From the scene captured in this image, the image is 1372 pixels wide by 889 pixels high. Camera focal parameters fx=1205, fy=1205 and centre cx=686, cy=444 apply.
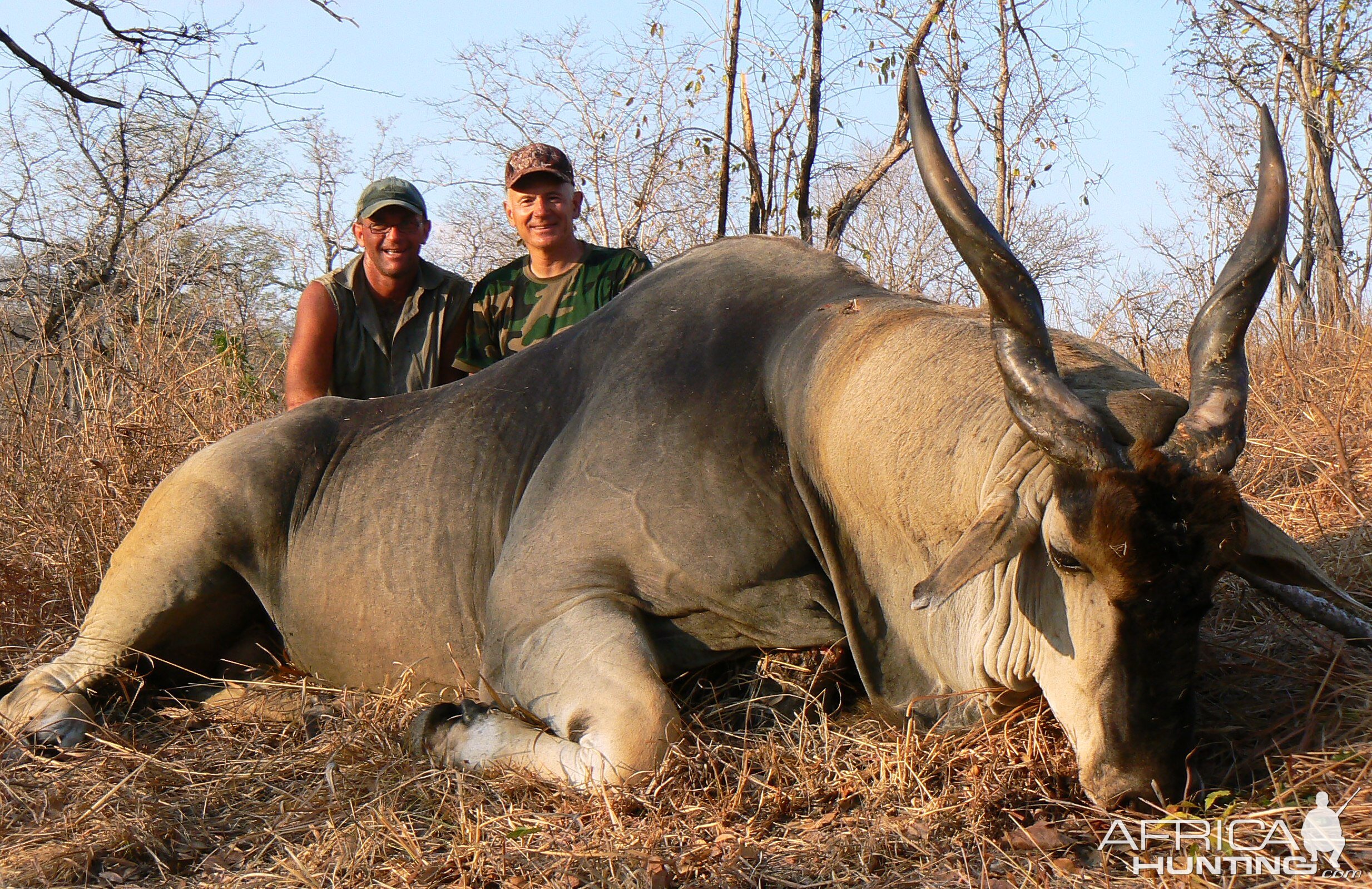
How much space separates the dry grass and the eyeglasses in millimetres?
2805

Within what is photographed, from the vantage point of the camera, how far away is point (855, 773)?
3047 mm

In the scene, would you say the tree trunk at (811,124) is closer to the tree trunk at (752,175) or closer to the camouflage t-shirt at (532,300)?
the tree trunk at (752,175)

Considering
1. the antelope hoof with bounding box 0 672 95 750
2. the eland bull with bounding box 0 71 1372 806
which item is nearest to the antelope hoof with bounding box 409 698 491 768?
the eland bull with bounding box 0 71 1372 806

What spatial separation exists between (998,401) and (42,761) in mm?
2930

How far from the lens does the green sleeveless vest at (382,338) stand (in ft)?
20.0

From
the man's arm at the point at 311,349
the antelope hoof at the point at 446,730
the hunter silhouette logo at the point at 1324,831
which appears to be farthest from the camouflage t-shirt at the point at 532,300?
the hunter silhouette logo at the point at 1324,831

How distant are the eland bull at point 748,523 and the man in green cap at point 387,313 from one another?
1.45m

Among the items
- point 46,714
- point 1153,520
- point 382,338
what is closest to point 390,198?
point 382,338

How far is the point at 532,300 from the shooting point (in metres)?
6.10

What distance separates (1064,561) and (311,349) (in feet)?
14.0

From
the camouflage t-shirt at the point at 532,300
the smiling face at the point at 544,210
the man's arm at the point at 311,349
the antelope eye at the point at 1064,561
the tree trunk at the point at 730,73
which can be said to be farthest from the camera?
the tree trunk at the point at 730,73

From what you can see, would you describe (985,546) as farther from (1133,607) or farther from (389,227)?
(389,227)

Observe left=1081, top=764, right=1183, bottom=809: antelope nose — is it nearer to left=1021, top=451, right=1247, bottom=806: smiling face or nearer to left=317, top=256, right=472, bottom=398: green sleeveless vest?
left=1021, top=451, right=1247, bottom=806: smiling face

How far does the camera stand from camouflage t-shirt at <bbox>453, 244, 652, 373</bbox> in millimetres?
6016
